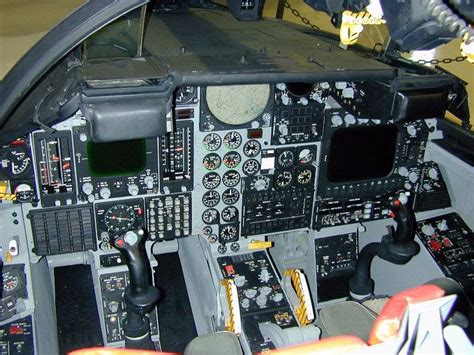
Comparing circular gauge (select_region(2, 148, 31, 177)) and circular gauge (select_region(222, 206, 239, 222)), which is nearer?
circular gauge (select_region(2, 148, 31, 177))

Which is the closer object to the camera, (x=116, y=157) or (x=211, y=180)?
(x=116, y=157)

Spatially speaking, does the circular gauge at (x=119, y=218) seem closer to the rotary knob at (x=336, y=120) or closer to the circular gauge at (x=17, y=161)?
the circular gauge at (x=17, y=161)

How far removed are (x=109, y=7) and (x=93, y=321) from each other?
3.29 meters

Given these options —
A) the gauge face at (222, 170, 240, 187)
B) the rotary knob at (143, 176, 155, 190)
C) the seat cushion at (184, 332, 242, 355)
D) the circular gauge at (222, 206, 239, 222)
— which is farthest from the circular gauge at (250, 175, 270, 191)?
the seat cushion at (184, 332, 242, 355)

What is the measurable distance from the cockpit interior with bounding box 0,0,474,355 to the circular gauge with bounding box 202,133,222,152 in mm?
13

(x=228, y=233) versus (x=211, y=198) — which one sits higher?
(x=211, y=198)

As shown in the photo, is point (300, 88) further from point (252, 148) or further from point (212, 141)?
point (212, 141)

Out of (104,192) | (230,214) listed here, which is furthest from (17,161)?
(230,214)

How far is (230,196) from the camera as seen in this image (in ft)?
12.4

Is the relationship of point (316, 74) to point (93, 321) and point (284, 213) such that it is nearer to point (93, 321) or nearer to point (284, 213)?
point (284, 213)

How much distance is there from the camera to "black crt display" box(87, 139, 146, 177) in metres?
3.32

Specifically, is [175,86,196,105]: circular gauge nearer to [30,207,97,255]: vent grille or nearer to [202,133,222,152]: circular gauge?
[202,133,222,152]: circular gauge

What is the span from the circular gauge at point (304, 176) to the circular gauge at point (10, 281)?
2034 mm

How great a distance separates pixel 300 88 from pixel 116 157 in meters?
1.28
